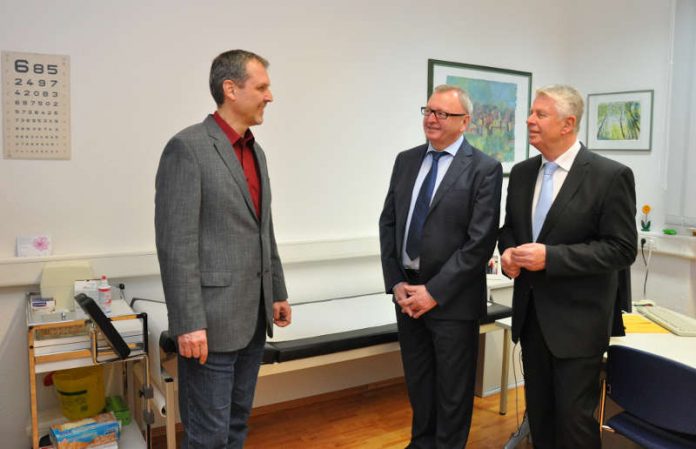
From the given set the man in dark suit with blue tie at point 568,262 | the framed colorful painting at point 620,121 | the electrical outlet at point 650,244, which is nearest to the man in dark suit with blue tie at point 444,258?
the man in dark suit with blue tie at point 568,262

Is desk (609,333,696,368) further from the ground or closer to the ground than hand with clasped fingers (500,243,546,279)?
closer to the ground

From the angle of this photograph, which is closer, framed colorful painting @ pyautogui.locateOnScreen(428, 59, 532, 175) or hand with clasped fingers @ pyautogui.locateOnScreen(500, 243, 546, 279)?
hand with clasped fingers @ pyautogui.locateOnScreen(500, 243, 546, 279)

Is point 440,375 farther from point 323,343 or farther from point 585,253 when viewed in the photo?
point 585,253

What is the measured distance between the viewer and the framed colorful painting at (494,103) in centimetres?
382

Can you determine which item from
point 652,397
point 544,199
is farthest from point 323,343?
point 652,397

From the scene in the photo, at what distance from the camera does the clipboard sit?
80.5 inches

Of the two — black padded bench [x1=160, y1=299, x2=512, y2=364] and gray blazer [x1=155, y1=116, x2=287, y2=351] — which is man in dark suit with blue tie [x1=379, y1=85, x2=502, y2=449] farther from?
gray blazer [x1=155, y1=116, x2=287, y2=351]

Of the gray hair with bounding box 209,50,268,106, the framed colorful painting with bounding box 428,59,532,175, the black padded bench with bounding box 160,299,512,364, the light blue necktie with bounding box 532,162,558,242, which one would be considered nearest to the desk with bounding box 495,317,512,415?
the black padded bench with bounding box 160,299,512,364

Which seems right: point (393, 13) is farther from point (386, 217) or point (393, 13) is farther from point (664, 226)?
point (664, 226)

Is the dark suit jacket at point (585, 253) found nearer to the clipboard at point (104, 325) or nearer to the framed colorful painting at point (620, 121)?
the clipboard at point (104, 325)

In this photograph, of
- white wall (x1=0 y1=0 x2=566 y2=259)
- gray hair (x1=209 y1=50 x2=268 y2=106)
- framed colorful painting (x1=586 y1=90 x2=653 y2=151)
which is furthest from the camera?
framed colorful painting (x1=586 y1=90 x2=653 y2=151)

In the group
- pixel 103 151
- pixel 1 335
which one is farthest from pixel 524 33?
pixel 1 335

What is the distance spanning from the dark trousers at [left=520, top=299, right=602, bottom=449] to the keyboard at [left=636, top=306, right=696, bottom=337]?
57 centimetres

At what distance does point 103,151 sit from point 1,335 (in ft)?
3.05
